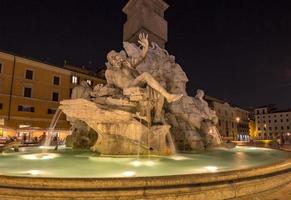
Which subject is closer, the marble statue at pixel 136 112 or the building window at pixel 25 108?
the marble statue at pixel 136 112

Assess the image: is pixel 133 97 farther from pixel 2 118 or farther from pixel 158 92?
pixel 2 118

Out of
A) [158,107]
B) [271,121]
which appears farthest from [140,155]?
[271,121]

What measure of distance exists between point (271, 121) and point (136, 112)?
90.2 meters

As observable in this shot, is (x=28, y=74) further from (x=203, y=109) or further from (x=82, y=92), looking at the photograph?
(x=203, y=109)

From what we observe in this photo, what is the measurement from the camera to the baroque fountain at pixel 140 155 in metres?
3.89

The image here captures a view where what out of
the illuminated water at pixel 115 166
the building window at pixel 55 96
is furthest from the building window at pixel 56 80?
the illuminated water at pixel 115 166

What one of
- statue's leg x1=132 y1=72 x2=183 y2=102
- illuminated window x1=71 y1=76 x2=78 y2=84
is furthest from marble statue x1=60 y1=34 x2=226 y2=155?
illuminated window x1=71 y1=76 x2=78 y2=84

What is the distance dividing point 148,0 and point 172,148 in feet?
30.0

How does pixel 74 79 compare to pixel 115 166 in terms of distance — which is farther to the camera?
pixel 74 79

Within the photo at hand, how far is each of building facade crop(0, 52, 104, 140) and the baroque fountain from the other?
2338cm

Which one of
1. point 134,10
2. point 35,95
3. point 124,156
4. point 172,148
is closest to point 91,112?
point 124,156

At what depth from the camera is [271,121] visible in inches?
3494

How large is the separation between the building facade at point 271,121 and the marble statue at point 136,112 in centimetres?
8060

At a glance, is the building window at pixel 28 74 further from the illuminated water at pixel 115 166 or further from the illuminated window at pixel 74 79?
the illuminated water at pixel 115 166
